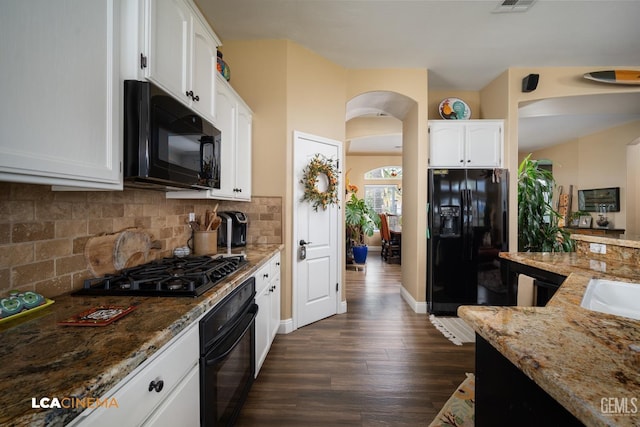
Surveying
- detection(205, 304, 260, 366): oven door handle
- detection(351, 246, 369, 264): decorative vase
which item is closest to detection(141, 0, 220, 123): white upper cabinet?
detection(205, 304, 260, 366): oven door handle

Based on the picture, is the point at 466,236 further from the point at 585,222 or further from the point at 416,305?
the point at 585,222

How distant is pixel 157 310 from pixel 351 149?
6950 millimetres

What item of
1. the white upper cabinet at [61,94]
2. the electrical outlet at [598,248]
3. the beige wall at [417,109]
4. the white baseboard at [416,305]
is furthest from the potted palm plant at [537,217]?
the white upper cabinet at [61,94]

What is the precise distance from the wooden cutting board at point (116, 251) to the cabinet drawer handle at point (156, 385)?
0.81 metres

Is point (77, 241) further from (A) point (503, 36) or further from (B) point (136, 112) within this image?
(A) point (503, 36)

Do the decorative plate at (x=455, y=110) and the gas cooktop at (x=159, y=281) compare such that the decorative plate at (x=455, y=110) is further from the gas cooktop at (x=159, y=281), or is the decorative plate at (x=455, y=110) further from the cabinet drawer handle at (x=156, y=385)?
the cabinet drawer handle at (x=156, y=385)

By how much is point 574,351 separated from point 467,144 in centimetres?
323

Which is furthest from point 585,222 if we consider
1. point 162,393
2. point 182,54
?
point 162,393

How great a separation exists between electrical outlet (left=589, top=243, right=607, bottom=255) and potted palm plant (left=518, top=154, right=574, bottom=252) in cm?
181

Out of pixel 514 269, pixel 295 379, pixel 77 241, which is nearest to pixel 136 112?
pixel 77 241

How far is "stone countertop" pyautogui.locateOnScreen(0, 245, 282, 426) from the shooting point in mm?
531

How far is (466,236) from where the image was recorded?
3.27 metres

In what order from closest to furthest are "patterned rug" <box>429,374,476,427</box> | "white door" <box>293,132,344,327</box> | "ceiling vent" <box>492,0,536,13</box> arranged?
"patterned rug" <box>429,374,476,427</box> < "ceiling vent" <box>492,0,536,13</box> < "white door" <box>293,132,344,327</box>

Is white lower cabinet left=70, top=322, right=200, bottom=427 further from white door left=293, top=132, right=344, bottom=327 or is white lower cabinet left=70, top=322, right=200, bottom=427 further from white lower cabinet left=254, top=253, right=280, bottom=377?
white door left=293, top=132, right=344, bottom=327
